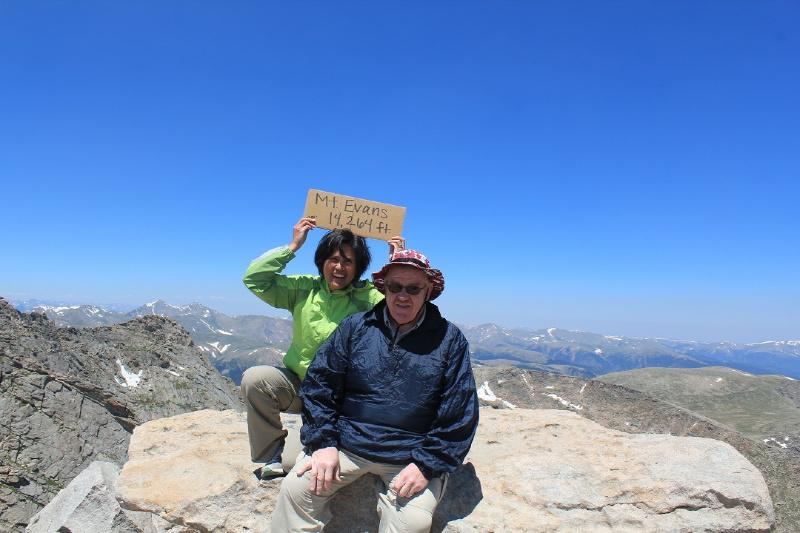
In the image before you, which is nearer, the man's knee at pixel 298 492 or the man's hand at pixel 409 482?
the man's hand at pixel 409 482

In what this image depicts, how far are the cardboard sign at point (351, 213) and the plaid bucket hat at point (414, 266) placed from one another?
58.8 inches

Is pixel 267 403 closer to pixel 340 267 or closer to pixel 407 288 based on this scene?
pixel 340 267

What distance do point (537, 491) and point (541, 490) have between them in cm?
7

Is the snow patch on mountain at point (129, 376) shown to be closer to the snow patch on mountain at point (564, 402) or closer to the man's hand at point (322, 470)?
the man's hand at point (322, 470)

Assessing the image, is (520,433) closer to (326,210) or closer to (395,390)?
(395,390)

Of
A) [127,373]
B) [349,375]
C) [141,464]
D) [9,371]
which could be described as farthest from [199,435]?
[127,373]

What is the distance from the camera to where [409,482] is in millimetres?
5684

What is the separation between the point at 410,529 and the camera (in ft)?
18.2

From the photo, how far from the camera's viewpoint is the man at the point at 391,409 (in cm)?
588

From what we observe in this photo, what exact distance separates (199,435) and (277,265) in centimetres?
470

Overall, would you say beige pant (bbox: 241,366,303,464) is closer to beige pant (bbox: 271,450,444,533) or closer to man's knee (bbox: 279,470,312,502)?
beige pant (bbox: 271,450,444,533)

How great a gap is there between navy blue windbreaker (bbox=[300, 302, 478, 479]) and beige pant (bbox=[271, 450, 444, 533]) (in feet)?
0.59

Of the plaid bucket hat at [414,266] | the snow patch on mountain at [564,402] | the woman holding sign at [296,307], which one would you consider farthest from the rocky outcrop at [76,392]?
the snow patch on mountain at [564,402]

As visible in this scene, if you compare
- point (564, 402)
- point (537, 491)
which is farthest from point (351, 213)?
point (564, 402)
